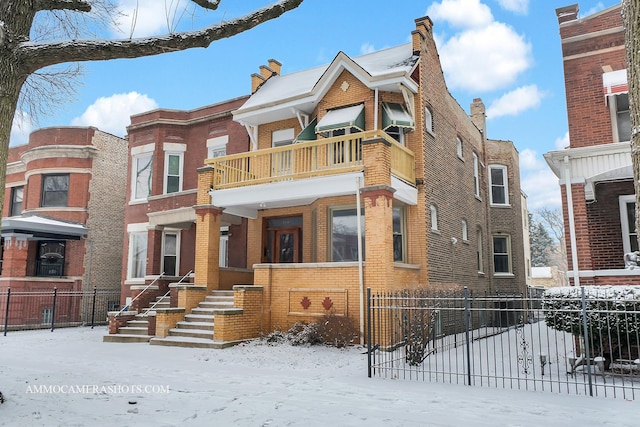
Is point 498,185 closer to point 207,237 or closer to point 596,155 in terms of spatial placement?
point 596,155

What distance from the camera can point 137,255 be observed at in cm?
2098

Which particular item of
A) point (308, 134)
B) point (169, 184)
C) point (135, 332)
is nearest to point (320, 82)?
point (308, 134)

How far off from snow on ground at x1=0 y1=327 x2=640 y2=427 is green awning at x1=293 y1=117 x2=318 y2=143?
24.9ft

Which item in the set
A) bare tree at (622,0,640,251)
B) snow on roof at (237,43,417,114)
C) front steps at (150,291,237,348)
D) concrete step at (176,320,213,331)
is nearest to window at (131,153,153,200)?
snow on roof at (237,43,417,114)

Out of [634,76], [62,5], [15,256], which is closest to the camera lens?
[634,76]

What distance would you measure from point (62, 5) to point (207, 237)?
896cm

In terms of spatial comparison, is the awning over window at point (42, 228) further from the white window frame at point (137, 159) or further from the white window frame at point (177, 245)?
the white window frame at point (177, 245)

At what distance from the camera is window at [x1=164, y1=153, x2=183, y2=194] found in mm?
20781

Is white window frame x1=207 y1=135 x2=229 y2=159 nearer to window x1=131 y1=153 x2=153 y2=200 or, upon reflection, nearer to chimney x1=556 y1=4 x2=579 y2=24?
window x1=131 y1=153 x2=153 y2=200

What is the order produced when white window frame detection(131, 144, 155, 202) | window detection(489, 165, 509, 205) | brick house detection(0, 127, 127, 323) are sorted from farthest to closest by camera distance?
window detection(489, 165, 509, 205) → brick house detection(0, 127, 127, 323) → white window frame detection(131, 144, 155, 202)

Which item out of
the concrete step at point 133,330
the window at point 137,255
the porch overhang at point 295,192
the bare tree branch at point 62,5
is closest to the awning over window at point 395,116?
the porch overhang at point 295,192

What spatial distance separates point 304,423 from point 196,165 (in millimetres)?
16273

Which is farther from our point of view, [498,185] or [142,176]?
[498,185]

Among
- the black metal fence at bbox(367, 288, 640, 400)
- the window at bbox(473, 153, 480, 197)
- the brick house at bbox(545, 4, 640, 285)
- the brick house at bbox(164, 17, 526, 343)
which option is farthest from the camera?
the window at bbox(473, 153, 480, 197)
